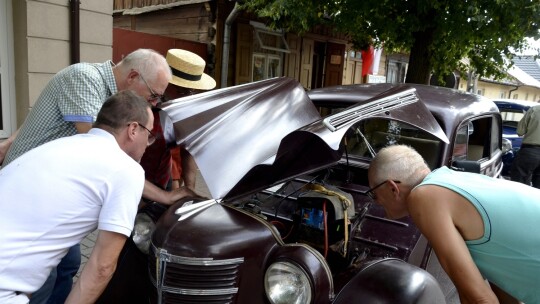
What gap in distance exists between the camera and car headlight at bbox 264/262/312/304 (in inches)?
76.0

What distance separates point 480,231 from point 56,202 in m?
1.72

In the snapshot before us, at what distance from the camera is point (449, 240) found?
67.6 inches

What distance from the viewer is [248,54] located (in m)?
10.0

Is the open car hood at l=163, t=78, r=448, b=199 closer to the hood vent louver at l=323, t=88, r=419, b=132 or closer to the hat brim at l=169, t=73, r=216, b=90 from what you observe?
the hood vent louver at l=323, t=88, r=419, b=132

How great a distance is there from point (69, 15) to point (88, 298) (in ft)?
15.4

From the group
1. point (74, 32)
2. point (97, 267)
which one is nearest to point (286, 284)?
point (97, 267)

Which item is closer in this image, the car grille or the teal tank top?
the teal tank top

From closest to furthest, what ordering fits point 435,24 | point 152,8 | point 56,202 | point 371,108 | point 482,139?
point 56,202, point 371,108, point 482,139, point 435,24, point 152,8

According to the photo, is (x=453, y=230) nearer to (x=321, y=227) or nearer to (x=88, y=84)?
(x=321, y=227)

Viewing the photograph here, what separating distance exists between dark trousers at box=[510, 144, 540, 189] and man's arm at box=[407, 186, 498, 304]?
20.8ft

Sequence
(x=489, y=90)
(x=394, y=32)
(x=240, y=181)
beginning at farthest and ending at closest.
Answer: (x=489, y=90)
(x=394, y=32)
(x=240, y=181)

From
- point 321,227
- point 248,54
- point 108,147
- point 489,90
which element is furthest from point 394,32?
point 489,90

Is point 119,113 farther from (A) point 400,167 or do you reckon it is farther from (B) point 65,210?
(A) point 400,167

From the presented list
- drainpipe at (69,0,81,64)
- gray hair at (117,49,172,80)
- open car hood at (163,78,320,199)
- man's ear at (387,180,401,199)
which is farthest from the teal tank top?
drainpipe at (69,0,81,64)
